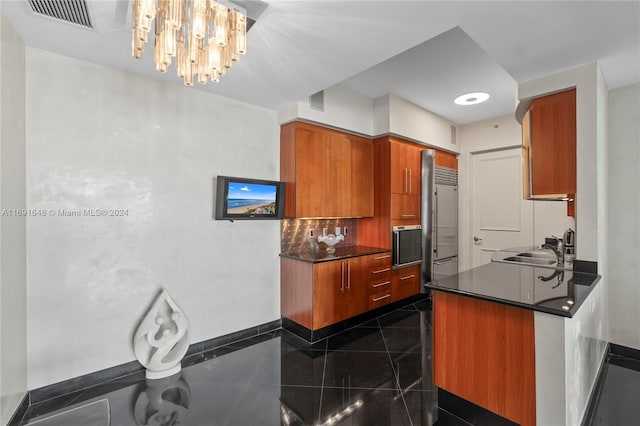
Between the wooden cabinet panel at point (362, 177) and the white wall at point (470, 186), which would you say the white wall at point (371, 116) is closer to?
the wooden cabinet panel at point (362, 177)

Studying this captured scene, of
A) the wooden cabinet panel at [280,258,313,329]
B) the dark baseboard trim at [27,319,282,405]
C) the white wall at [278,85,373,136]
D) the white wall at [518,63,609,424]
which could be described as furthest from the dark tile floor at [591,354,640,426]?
the white wall at [278,85,373,136]

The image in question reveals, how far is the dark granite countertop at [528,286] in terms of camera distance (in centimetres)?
162

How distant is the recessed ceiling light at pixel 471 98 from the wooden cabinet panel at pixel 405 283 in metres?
2.43

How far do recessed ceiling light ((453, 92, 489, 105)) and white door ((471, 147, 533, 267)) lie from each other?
46.6 inches

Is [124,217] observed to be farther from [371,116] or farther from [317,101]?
[371,116]

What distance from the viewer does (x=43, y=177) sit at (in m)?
2.19

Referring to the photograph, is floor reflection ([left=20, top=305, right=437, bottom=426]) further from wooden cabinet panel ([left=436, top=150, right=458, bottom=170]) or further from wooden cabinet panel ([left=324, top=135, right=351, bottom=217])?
wooden cabinet panel ([left=436, top=150, right=458, bottom=170])

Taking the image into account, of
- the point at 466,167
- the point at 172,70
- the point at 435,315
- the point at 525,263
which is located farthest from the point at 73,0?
the point at 466,167

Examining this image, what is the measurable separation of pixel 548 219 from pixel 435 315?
11.2ft

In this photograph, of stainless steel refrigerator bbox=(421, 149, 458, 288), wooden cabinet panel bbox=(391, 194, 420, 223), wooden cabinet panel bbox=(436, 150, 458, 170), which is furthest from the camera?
wooden cabinet panel bbox=(436, 150, 458, 170)

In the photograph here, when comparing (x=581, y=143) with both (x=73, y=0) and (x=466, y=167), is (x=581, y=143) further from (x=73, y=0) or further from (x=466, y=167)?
(x=73, y=0)

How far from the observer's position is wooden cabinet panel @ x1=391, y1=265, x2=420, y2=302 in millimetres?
4094

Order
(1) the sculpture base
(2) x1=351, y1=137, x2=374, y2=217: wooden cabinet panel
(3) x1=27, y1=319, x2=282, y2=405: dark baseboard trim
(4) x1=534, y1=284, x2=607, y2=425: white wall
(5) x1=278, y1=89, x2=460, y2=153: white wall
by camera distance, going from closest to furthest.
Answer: (4) x1=534, y1=284, x2=607, y2=425: white wall, (3) x1=27, y1=319, x2=282, y2=405: dark baseboard trim, (1) the sculpture base, (5) x1=278, y1=89, x2=460, y2=153: white wall, (2) x1=351, y1=137, x2=374, y2=217: wooden cabinet panel

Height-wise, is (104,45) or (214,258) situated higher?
(104,45)
